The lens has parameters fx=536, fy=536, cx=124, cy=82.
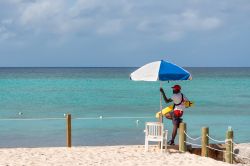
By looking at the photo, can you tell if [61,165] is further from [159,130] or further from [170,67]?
[170,67]

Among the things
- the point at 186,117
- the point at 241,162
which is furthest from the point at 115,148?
the point at 186,117

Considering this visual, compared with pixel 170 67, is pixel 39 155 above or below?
below

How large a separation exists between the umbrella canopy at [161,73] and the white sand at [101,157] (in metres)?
2.07

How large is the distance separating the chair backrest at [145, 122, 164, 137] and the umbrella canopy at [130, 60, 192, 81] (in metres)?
1.24

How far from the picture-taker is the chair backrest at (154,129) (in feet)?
48.3

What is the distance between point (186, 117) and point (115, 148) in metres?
19.7

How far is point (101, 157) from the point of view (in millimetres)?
14250

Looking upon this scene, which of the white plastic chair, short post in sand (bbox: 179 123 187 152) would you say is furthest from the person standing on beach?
the white plastic chair

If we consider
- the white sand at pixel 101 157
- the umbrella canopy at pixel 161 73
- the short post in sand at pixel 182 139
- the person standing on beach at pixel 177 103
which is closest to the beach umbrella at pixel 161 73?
the umbrella canopy at pixel 161 73

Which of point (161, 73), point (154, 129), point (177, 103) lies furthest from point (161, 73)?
point (154, 129)

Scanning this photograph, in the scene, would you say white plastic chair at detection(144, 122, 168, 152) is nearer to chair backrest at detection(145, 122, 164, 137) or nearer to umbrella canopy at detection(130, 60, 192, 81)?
chair backrest at detection(145, 122, 164, 137)

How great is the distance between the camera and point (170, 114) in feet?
51.3

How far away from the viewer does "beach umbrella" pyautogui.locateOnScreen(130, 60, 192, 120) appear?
1471cm

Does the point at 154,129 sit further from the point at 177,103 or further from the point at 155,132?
the point at 177,103
